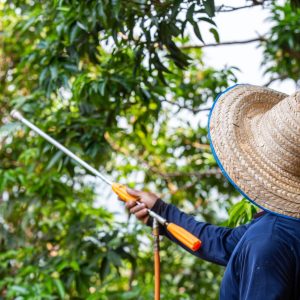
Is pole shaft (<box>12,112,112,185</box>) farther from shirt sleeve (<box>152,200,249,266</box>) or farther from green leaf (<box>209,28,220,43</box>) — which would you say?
green leaf (<box>209,28,220,43</box>)

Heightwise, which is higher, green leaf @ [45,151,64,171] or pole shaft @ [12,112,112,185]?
pole shaft @ [12,112,112,185]

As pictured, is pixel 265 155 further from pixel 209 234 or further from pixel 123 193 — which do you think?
pixel 123 193

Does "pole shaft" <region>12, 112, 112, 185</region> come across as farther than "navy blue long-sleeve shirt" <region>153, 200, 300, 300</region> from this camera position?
Yes

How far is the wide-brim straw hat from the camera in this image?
1.39 metres

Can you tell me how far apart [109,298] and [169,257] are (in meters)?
0.99

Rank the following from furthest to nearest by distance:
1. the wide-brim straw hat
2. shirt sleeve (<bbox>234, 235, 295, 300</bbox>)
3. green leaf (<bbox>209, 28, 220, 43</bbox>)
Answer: green leaf (<bbox>209, 28, 220, 43</bbox>), the wide-brim straw hat, shirt sleeve (<bbox>234, 235, 295, 300</bbox>)

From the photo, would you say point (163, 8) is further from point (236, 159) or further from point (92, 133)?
point (236, 159)

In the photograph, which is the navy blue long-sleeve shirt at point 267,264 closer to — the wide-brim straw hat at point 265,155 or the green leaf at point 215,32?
the wide-brim straw hat at point 265,155

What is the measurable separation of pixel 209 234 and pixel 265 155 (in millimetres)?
345

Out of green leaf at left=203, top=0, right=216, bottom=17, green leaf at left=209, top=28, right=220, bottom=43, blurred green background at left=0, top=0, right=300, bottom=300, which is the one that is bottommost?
blurred green background at left=0, top=0, right=300, bottom=300

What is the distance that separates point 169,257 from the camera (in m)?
3.58

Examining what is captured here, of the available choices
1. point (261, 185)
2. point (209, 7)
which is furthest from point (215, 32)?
point (261, 185)

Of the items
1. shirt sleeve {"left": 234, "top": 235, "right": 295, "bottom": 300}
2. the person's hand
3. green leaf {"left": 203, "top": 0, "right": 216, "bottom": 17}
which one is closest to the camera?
shirt sleeve {"left": 234, "top": 235, "right": 295, "bottom": 300}

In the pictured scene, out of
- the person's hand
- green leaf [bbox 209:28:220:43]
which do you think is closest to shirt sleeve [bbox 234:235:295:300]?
the person's hand
